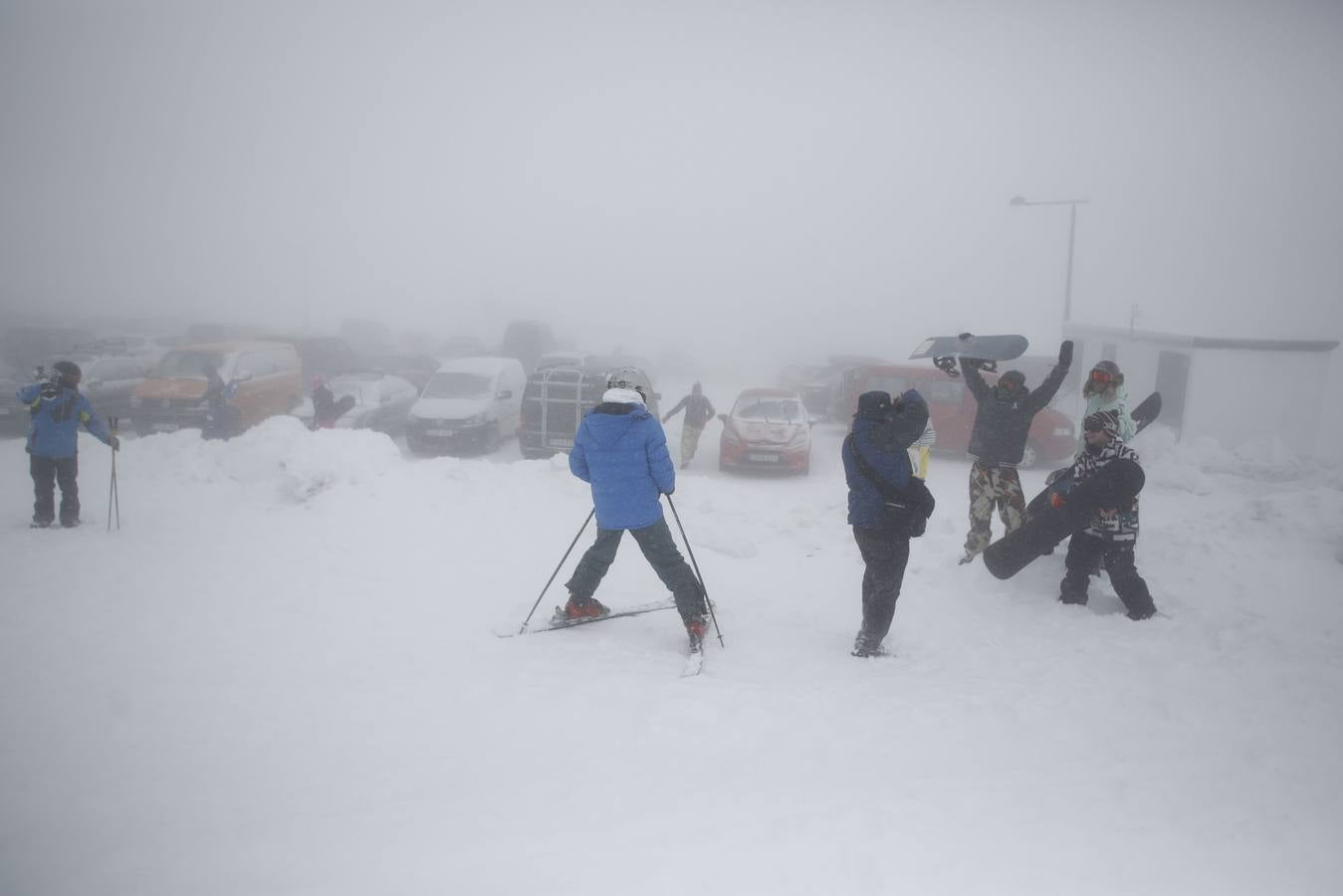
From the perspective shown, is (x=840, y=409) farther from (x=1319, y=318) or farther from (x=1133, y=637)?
(x=1319, y=318)

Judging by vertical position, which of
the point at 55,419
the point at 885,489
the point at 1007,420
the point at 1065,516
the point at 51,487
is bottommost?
the point at 51,487

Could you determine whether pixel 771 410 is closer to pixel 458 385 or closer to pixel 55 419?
pixel 458 385

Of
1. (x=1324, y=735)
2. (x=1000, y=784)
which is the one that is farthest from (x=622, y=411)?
(x=1324, y=735)

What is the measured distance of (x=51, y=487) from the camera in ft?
23.3

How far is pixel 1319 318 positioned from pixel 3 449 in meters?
34.0

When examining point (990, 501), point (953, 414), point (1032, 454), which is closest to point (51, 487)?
point (990, 501)

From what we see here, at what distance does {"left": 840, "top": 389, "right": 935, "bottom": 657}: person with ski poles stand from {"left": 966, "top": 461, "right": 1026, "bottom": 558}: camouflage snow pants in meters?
2.12

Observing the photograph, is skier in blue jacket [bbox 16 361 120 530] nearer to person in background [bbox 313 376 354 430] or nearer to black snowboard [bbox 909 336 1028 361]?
person in background [bbox 313 376 354 430]

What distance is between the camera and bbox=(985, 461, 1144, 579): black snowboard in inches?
190

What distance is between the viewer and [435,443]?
1339 centimetres

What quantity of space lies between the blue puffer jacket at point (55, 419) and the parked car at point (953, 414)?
11921 millimetres

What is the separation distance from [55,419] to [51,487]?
78 centimetres

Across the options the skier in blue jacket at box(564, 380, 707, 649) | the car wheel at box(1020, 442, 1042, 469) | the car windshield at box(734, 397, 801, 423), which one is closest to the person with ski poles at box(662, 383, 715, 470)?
the car windshield at box(734, 397, 801, 423)

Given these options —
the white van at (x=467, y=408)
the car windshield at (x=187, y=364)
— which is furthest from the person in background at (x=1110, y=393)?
the car windshield at (x=187, y=364)
